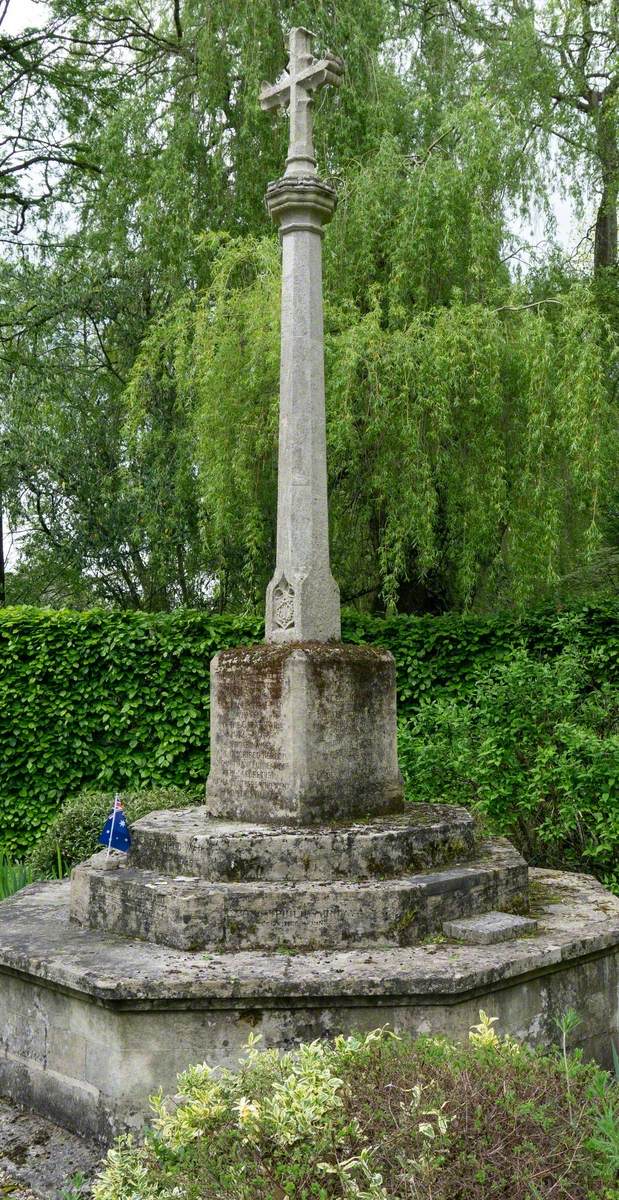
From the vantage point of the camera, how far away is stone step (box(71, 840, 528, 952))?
436 cm

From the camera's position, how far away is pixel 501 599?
35.8 feet

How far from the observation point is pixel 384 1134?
237 cm

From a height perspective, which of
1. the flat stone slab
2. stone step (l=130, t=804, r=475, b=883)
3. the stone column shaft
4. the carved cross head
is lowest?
the flat stone slab

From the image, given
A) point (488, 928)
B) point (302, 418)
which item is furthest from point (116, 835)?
point (302, 418)

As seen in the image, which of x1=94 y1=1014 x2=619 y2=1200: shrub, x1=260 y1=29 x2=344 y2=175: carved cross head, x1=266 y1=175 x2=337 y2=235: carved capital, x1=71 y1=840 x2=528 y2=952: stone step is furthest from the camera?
x1=260 y1=29 x2=344 y2=175: carved cross head

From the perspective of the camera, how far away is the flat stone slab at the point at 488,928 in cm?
439

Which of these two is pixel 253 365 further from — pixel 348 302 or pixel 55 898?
pixel 55 898

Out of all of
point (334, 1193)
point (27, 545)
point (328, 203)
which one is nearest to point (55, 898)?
point (334, 1193)

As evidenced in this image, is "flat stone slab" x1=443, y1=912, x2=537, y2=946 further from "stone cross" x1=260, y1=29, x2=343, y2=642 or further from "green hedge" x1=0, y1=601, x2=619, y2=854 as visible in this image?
"green hedge" x1=0, y1=601, x2=619, y2=854

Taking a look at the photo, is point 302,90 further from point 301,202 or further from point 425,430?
point 425,430

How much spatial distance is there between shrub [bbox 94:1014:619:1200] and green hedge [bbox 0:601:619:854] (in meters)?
7.21

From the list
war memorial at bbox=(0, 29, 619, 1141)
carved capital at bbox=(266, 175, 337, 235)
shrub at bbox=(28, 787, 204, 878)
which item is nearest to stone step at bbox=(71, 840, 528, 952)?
war memorial at bbox=(0, 29, 619, 1141)

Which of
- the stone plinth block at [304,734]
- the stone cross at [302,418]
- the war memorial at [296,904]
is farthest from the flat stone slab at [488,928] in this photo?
the stone cross at [302,418]

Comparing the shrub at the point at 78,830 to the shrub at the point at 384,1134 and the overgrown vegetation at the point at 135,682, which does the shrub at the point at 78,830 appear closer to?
the overgrown vegetation at the point at 135,682
